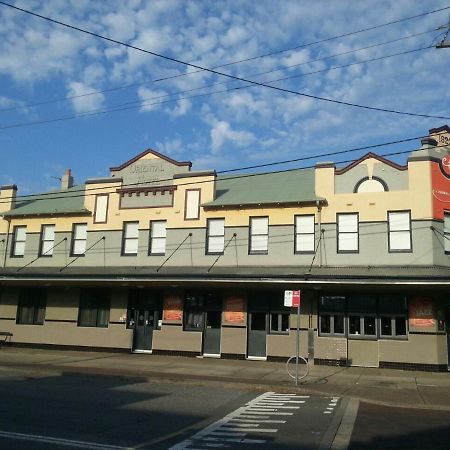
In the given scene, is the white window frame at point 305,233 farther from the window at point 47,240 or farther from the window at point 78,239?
the window at point 47,240

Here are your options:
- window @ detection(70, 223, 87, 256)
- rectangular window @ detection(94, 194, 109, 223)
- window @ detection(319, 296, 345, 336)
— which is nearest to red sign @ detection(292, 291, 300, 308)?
window @ detection(319, 296, 345, 336)

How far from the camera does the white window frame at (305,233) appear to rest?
71.2ft

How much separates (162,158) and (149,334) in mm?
7924

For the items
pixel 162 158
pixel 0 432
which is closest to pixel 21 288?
pixel 162 158

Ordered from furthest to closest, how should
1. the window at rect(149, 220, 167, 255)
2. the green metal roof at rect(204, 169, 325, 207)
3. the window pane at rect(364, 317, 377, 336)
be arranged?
the window at rect(149, 220, 167, 255) < the green metal roof at rect(204, 169, 325, 207) < the window pane at rect(364, 317, 377, 336)

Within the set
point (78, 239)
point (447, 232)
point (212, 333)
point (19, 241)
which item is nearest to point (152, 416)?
point (212, 333)

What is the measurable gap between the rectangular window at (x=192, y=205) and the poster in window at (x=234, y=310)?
3.94m

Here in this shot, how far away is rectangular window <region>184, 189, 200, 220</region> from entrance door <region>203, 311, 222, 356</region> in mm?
4231

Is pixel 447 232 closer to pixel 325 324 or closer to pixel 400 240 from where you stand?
pixel 400 240

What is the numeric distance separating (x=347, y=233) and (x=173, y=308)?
26.4 ft

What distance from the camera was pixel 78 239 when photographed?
2575 centimetres

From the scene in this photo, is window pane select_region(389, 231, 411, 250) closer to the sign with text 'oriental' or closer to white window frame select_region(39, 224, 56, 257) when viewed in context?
the sign with text 'oriental'

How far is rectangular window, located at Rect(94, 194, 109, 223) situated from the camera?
2525 centimetres

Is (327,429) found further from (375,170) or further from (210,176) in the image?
(210,176)
